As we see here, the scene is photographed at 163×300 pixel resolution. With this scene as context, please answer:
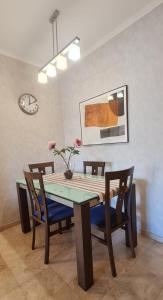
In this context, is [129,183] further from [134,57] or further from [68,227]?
[134,57]

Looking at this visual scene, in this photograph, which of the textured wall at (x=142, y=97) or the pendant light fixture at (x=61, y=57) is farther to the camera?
the textured wall at (x=142, y=97)

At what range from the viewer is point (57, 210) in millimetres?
1930

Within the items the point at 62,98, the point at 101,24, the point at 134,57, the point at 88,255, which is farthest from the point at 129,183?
the point at 62,98

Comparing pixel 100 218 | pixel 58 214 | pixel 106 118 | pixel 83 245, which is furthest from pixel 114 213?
pixel 106 118

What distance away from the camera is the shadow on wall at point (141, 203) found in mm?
2114

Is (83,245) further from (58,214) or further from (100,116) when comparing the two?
(100,116)

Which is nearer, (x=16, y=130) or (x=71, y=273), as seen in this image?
(x=71, y=273)

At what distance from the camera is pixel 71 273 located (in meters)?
1.59

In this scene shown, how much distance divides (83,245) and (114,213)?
487mm

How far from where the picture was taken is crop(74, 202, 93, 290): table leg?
1380 millimetres

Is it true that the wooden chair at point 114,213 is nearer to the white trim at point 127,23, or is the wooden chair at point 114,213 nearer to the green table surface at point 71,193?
the green table surface at point 71,193

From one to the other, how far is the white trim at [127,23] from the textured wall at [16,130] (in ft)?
3.60

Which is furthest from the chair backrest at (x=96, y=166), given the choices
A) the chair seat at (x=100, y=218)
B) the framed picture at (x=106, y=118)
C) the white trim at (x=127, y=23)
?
the white trim at (x=127, y=23)

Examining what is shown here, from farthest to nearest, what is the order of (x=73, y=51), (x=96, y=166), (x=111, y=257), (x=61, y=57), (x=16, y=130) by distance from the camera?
(x=16, y=130)
(x=96, y=166)
(x=61, y=57)
(x=73, y=51)
(x=111, y=257)
